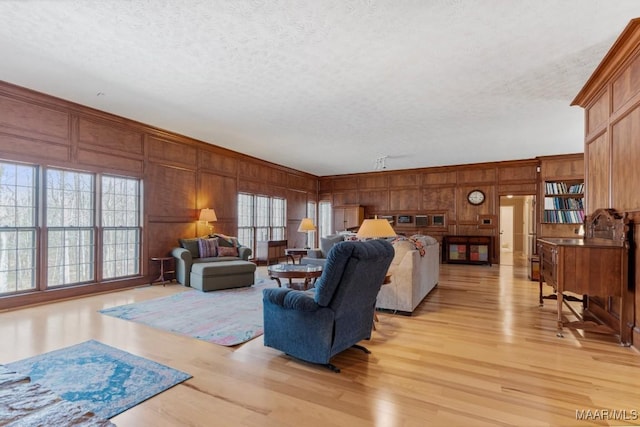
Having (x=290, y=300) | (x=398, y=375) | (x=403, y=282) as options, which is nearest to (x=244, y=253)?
(x=403, y=282)

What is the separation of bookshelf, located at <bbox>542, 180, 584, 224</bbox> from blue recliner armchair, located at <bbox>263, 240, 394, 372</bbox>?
694 centimetres

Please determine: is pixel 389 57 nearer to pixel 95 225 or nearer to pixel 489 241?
pixel 95 225

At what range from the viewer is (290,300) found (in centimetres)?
261

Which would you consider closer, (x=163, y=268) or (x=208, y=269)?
(x=208, y=269)

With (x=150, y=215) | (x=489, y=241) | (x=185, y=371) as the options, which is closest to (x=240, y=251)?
(x=150, y=215)

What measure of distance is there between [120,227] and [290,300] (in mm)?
4378

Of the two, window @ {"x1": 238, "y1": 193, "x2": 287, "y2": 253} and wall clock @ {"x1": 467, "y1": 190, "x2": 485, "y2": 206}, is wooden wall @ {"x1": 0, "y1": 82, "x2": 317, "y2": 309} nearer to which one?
window @ {"x1": 238, "y1": 193, "x2": 287, "y2": 253}

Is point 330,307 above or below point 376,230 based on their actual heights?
below

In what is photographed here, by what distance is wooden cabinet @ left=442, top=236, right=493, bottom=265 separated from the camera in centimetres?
882

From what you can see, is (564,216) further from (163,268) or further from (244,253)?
(163,268)

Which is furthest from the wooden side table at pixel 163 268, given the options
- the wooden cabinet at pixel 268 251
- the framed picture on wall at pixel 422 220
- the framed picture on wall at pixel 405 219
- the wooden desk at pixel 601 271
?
the framed picture on wall at pixel 422 220

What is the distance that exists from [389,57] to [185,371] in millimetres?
3480

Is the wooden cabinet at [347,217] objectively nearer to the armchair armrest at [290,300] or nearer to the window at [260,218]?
the window at [260,218]

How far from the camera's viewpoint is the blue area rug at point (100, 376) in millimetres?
2051
